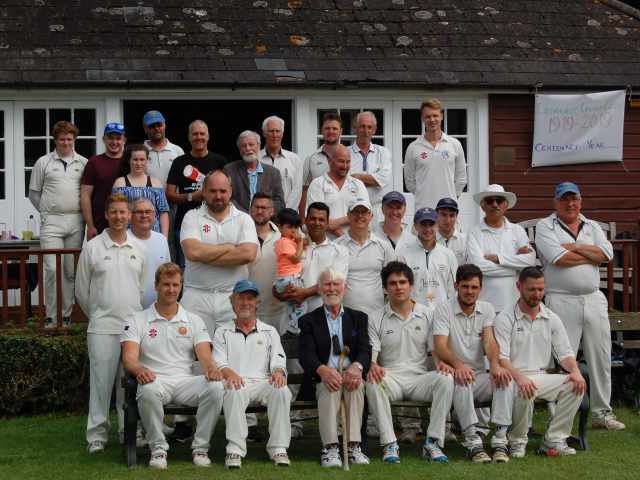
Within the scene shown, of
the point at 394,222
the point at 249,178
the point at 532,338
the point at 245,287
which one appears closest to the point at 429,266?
the point at 394,222

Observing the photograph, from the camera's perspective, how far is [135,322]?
7969 mm

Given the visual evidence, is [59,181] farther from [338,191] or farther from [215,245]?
[338,191]

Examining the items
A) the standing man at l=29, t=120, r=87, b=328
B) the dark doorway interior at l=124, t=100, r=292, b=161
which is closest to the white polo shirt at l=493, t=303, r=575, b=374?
the standing man at l=29, t=120, r=87, b=328

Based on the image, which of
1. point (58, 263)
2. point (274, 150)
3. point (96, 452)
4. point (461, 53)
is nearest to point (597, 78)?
point (461, 53)

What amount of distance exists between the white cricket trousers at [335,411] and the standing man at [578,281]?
6.56ft

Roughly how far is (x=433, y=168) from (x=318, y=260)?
2248 mm

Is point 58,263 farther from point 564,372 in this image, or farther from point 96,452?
point 564,372

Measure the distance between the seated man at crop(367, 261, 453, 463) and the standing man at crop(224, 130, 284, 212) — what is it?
66.3 inches

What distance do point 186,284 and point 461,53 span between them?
20.4 ft

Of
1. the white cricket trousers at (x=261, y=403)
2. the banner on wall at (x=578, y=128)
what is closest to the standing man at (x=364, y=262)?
the white cricket trousers at (x=261, y=403)

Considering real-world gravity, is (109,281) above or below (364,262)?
below

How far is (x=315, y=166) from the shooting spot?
33.4ft

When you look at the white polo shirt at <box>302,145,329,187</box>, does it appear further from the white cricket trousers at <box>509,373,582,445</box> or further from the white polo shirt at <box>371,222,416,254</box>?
the white cricket trousers at <box>509,373,582,445</box>

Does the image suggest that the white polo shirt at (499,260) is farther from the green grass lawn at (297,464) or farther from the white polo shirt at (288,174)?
the white polo shirt at (288,174)
